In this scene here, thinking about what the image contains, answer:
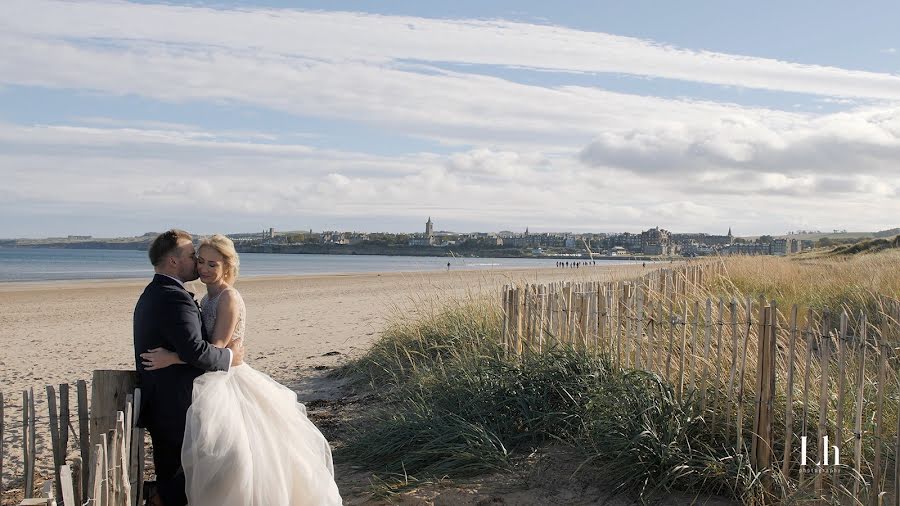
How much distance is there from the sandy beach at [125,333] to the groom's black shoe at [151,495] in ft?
6.83

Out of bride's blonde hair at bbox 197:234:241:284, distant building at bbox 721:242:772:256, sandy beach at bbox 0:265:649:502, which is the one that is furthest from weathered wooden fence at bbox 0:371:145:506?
distant building at bbox 721:242:772:256

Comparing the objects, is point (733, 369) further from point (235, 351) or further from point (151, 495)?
point (151, 495)

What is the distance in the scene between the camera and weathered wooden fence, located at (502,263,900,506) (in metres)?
4.29

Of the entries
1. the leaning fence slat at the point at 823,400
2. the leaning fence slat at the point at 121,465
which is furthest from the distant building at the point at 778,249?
the leaning fence slat at the point at 121,465

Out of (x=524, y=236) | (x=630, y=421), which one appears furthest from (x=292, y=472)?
(x=524, y=236)

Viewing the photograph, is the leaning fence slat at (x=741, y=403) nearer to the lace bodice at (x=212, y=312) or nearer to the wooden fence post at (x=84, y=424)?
the lace bodice at (x=212, y=312)

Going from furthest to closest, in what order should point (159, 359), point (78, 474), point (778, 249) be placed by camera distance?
point (778, 249), point (159, 359), point (78, 474)

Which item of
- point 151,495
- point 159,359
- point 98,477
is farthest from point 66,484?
point 151,495

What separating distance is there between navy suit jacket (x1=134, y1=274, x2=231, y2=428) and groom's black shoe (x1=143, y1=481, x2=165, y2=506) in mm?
383

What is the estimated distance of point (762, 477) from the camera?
4.70 meters

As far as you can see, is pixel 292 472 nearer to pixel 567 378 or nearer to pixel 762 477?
pixel 567 378

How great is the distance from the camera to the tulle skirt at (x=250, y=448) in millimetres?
4070

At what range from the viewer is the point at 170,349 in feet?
13.7

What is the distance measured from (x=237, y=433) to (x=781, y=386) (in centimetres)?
349
